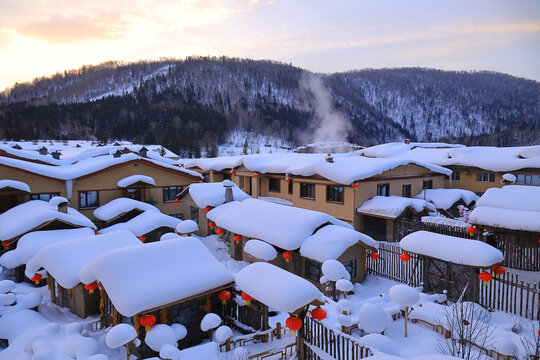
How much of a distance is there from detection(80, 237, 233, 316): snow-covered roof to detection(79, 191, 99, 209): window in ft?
45.4

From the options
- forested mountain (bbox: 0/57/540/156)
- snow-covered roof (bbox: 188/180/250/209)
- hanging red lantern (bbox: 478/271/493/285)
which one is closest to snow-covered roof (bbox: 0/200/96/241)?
snow-covered roof (bbox: 188/180/250/209)

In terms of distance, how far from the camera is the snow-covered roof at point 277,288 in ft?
28.2

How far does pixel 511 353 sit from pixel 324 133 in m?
123

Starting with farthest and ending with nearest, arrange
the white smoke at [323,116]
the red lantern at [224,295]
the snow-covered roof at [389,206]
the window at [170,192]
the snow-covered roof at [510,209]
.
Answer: the white smoke at [323,116], the window at [170,192], the snow-covered roof at [389,206], the snow-covered roof at [510,209], the red lantern at [224,295]

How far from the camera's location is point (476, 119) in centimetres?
14750

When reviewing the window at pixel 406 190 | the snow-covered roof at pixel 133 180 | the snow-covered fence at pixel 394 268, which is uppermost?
the snow-covered roof at pixel 133 180

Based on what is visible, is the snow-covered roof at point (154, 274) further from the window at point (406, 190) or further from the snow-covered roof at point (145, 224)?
the window at point (406, 190)

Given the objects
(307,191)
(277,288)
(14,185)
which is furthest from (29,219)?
(307,191)

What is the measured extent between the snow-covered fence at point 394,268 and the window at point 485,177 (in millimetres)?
18858

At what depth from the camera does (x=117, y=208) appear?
22.0 m

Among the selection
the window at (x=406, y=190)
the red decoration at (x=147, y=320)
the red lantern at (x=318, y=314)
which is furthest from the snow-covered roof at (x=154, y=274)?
the window at (x=406, y=190)

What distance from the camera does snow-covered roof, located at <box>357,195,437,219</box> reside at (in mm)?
21188

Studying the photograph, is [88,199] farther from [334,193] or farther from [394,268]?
[394,268]

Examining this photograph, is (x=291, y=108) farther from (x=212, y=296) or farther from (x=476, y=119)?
(x=212, y=296)
